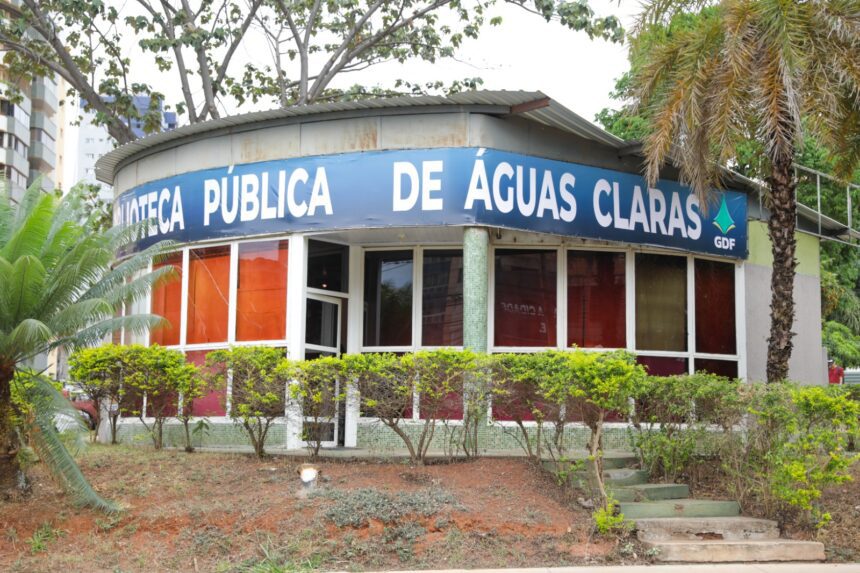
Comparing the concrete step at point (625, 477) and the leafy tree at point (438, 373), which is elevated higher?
the leafy tree at point (438, 373)

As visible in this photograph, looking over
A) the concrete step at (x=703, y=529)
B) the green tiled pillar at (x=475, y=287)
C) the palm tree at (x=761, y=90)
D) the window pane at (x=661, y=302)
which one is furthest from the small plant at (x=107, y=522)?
the window pane at (x=661, y=302)

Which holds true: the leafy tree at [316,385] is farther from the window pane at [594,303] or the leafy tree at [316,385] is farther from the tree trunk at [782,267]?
the tree trunk at [782,267]

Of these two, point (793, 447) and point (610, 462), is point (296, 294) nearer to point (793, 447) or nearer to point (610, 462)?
point (610, 462)

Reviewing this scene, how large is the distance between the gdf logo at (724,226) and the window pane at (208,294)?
24.7ft

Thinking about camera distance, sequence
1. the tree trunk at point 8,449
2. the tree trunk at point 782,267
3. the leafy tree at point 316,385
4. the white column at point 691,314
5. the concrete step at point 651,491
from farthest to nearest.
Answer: the white column at point 691,314
the tree trunk at point 782,267
the leafy tree at point 316,385
the concrete step at point 651,491
the tree trunk at point 8,449

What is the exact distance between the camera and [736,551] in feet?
29.7

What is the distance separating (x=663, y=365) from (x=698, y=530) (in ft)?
16.6

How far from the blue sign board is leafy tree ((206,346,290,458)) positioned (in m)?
2.50

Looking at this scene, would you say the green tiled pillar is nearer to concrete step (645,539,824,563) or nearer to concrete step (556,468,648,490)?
concrete step (556,468,648,490)

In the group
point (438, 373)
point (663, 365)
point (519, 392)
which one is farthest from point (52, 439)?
point (663, 365)

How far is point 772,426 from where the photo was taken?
9.80 meters

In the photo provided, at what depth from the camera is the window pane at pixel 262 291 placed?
1341cm

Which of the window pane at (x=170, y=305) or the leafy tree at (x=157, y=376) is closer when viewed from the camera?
the leafy tree at (x=157, y=376)

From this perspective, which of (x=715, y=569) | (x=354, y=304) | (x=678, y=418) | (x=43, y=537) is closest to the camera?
(x=715, y=569)
